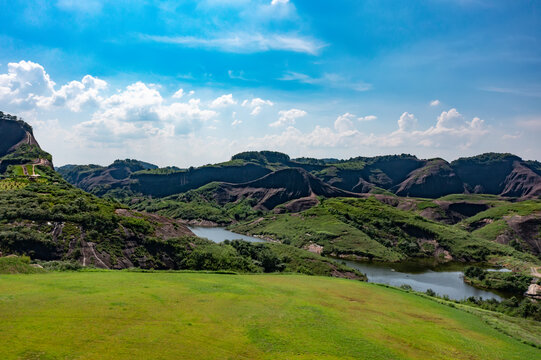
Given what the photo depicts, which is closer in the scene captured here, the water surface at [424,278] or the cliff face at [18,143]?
the water surface at [424,278]

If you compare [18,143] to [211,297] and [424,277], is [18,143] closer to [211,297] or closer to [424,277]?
[211,297]

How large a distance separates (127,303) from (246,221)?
167 m

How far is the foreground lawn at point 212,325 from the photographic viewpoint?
1833 centimetres

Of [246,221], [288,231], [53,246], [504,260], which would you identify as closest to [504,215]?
[504,260]

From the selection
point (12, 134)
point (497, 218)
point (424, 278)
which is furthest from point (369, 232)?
point (12, 134)

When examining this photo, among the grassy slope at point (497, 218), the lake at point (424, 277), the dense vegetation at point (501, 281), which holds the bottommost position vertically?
the lake at point (424, 277)

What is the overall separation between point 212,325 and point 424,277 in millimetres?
94966

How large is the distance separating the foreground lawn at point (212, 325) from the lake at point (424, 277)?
50483 mm

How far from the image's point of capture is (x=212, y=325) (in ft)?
77.7

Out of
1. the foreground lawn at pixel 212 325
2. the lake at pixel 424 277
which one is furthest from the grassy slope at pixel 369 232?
the foreground lawn at pixel 212 325

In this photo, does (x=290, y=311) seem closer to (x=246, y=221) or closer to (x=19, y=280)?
(x=19, y=280)

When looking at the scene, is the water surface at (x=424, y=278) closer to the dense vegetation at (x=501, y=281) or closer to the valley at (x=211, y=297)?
the valley at (x=211, y=297)

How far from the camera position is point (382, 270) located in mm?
102562

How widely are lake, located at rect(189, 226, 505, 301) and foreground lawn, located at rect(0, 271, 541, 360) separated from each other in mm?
50483
